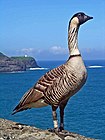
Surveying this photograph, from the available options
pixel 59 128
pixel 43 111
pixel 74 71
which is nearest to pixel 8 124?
pixel 59 128

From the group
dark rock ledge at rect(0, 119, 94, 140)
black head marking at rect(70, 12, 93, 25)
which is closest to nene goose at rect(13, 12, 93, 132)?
black head marking at rect(70, 12, 93, 25)

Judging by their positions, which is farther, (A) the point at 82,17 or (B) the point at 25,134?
(B) the point at 25,134

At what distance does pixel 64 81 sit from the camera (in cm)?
1002

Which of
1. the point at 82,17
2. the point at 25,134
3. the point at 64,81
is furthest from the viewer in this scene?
the point at 25,134

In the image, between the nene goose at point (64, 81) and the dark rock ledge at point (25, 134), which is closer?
the nene goose at point (64, 81)

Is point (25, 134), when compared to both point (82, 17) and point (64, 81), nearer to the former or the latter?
point (64, 81)

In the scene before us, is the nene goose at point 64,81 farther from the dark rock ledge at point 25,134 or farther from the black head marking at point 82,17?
the dark rock ledge at point 25,134

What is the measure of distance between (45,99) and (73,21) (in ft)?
7.02

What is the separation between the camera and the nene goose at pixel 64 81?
32.7 feet

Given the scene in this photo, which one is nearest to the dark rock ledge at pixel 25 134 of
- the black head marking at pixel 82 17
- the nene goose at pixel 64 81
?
the nene goose at pixel 64 81

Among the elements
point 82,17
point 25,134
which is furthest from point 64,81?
point 25,134

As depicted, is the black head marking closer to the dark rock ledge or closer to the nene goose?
the nene goose

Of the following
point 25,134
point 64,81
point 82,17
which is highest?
point 82,17

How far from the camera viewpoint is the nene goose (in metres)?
9.96
